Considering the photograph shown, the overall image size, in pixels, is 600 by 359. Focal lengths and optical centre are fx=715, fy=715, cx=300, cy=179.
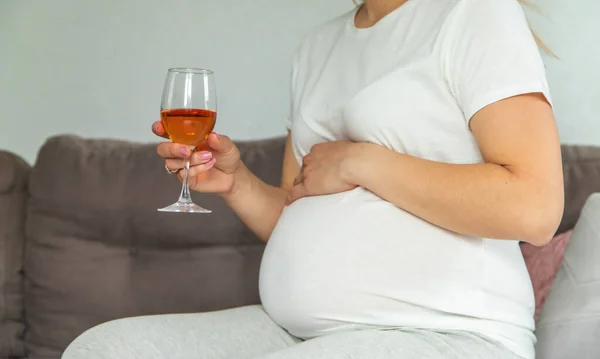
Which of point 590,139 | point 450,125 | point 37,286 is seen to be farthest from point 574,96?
point 37,286

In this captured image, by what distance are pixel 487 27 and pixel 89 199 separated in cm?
111

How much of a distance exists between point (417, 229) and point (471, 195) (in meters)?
0.10

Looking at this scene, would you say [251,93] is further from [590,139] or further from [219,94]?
[590,139]

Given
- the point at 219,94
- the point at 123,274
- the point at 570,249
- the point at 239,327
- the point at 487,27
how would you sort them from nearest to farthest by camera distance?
the point at 487,27
the point at 239,327
the point at 570,249
the point at 123,274
the point at 219,94

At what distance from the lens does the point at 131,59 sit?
2.13 m

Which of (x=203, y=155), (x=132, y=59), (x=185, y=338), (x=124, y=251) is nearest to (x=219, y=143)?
(x=203, y=155)

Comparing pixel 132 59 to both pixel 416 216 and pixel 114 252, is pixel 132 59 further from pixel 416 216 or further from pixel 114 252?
pixel 416 216

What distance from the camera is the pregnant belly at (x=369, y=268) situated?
1049 mm

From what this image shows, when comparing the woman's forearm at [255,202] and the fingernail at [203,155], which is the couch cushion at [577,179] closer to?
the woman's forearm at [255,202]

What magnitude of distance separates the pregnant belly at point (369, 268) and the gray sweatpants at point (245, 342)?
0.18 feet

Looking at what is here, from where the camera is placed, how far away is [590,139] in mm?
1829

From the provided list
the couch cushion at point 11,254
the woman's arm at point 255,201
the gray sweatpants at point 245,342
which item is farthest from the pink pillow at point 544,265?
the couch cushion at point 11,254

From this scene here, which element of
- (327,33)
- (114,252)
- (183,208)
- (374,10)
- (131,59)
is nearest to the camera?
(183,208)

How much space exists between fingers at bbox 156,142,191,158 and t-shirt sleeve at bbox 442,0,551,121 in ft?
1.43
